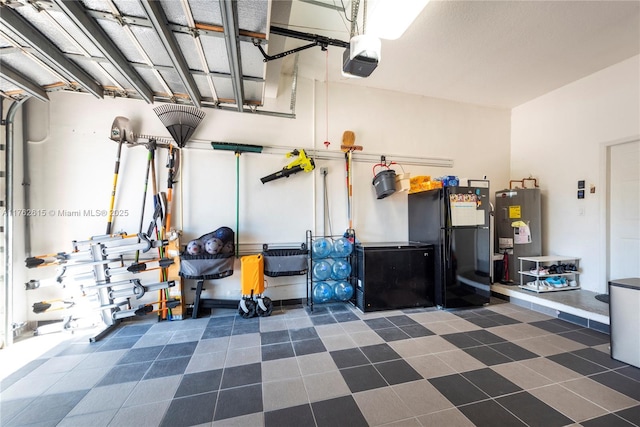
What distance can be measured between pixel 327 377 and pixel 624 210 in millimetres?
4528

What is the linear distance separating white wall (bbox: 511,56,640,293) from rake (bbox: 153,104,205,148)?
17.7ft

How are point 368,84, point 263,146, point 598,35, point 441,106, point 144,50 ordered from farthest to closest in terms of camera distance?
1. point 441,106
2. point 368,84
3. point 263,146
4. point 598,35
5. point 144,50

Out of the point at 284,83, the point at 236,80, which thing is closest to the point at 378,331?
the point at 236,80

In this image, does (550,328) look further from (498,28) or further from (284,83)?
(284,83)

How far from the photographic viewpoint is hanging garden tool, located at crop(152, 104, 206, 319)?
116 inches

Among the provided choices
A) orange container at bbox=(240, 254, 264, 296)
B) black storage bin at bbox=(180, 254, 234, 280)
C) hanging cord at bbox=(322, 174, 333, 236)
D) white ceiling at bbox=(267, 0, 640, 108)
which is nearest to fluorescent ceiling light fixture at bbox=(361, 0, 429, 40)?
white ceiling at bbox=(267, 0, 640, 108)

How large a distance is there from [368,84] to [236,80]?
2.16 meters

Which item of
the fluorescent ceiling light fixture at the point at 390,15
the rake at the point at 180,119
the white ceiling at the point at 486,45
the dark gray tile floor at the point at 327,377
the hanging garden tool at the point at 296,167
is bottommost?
the dark gray tile floor at the point at 327,377

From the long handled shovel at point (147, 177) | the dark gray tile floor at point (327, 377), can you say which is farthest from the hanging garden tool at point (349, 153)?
the long handled shovel at point (147, 177)

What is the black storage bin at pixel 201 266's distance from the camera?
2.80 m

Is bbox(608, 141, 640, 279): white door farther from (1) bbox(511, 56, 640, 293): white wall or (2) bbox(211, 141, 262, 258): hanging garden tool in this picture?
(2) bbox(211, 141, 262, 258): hanging garden tool

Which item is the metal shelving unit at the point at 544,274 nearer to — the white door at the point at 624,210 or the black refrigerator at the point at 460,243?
the white door at the point at 624,210

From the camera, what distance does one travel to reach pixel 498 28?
8.53 feet

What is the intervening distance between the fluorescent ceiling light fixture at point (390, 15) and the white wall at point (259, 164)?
1527 millimetres
